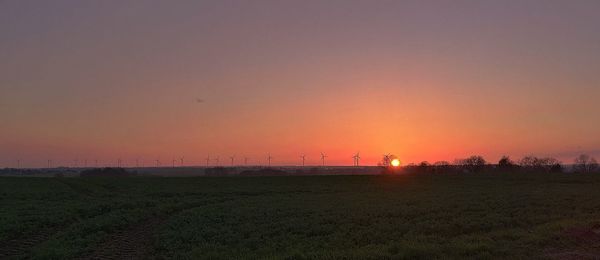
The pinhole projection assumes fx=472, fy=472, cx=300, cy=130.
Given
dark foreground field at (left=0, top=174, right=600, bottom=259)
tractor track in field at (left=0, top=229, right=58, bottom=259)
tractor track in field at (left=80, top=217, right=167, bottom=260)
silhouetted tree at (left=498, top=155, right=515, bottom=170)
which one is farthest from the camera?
silhouetted tree at (left=498, top=155, right=515, bottom=170)

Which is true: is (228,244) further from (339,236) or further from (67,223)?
(67,223)

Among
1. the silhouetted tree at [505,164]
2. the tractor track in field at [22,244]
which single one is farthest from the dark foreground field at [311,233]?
the silhouetted tree at [505,164]

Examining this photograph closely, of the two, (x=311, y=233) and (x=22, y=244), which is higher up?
(x=311, y=233)

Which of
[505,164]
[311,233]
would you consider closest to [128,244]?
[311,233]

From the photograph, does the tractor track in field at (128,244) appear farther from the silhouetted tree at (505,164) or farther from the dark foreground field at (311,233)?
the silhouetted tree at (505,164)

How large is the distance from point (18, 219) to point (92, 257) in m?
12.3

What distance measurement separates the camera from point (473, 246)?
51.6 ft

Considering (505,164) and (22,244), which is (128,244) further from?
(505,164)

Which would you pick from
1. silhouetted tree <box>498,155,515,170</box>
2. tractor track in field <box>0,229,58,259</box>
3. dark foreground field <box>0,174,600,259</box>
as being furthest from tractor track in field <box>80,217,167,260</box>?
silhouetted tree <box>498,155,515,170</box>

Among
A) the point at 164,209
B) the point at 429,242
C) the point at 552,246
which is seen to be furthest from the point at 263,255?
the point at 164,209

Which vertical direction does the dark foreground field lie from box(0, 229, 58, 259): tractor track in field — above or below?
above

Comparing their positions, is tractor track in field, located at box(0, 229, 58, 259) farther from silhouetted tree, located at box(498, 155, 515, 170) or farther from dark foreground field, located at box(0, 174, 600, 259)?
silhouetted tree, located at box(498, 155, 515, 170)

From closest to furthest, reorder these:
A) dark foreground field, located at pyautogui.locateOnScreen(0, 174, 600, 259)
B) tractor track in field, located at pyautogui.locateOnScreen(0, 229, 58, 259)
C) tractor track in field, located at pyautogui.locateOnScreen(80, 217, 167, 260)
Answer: dark foreground field, located at pyautogui.locateOnScreen(0, 174, 600, 259)
tractor track in field, located at pyautogui.locateOnScreen(80, 217, 167, 260)
tractor track in field, located at pyautogui.locateOnScreen(0, 229, 58, 259)

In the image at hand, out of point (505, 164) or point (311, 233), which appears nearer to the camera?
point (311, 233)
